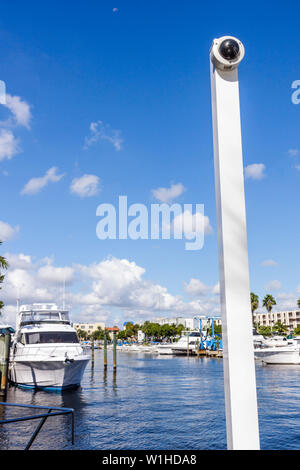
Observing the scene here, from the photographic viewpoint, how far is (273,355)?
187 feet

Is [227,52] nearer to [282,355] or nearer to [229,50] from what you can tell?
[229,50]

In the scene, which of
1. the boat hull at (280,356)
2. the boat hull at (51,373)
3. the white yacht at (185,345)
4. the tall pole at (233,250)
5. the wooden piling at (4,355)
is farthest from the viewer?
the white yacht at (185,345)

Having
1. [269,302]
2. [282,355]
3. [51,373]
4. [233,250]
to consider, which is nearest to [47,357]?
[51,373]

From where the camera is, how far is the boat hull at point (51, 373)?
2873 cm

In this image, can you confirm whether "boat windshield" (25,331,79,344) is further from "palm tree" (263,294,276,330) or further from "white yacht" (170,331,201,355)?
"palm tree" (263,294,276,330)

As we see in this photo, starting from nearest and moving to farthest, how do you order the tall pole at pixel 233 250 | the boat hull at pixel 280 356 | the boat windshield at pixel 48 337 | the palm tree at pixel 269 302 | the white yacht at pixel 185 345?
1. the tall pole at pixel 233 250
2. the boat windshield at pixel 48 337
3. the boat hull at pixel 280 356
4. the white yacht at pixel 185 345
5. the palm tree at pixel 269 302

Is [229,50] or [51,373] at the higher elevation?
[229,50]

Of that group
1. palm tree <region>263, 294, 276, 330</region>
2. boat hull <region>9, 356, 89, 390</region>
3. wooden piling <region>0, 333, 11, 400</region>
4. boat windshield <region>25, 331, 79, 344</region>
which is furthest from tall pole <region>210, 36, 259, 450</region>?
palm tree <region>263, 294, 276, 330</region>

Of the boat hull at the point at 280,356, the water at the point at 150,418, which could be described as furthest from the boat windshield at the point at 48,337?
the boat hull at the point at 280,356

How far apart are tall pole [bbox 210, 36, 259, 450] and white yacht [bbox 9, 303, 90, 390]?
27.9 meters

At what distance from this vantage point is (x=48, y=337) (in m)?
30.3

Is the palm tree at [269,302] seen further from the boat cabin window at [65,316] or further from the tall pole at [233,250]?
the tall pole at [233,250]

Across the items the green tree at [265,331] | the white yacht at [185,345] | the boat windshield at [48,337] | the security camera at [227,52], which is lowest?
the white yacht at [185,345]

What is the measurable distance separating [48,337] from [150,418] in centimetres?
1153
